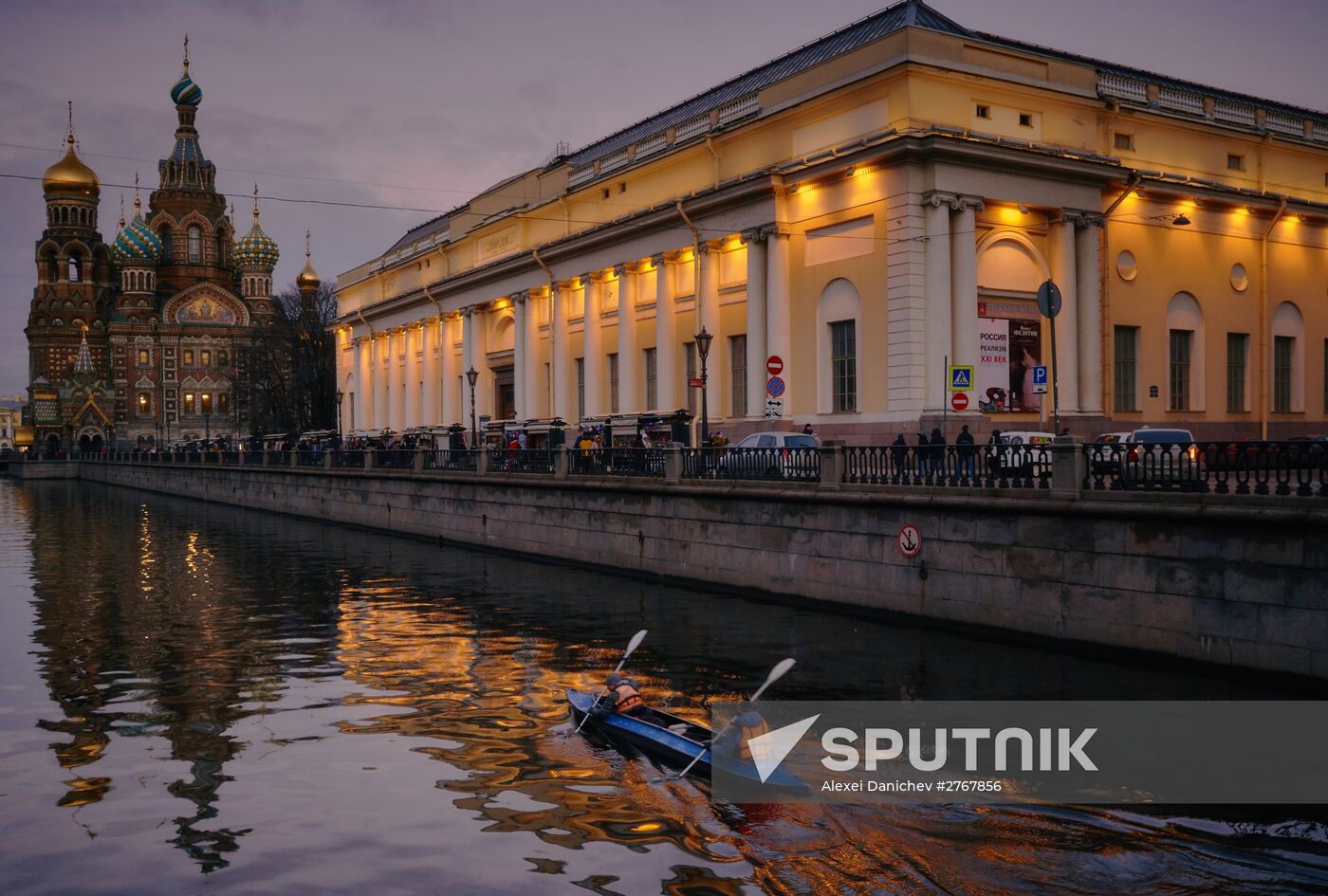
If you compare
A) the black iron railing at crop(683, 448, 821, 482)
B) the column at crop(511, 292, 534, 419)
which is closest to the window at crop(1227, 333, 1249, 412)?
the black iron railing at crop(683, 448, 821, 482)

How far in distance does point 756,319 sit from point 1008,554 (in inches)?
737

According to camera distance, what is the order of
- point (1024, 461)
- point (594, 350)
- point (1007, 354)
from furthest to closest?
point (594, 350) < point (1007, 354) < point (1024, 461)

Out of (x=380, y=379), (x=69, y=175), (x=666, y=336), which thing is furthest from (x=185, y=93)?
(x=666, y=336)

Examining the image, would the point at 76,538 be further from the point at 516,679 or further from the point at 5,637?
the point at 516,679

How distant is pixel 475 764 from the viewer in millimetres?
12164

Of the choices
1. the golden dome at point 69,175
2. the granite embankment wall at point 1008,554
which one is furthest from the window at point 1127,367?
the golden dome at point 69,175

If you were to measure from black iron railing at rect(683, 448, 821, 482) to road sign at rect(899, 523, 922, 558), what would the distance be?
8.78ft

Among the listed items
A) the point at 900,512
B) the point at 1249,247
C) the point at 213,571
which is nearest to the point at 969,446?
the point at 900,512

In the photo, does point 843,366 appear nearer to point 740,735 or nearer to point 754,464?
point 754,464

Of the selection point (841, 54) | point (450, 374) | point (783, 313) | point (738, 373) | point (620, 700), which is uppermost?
point (841, 54)

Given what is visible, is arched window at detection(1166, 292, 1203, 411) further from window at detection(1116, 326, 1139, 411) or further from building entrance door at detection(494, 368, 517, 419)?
building entrance door at detection(494, 368, 517, 419)

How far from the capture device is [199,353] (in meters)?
130

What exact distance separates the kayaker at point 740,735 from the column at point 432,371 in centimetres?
5056

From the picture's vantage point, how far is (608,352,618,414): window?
44.9 metres
